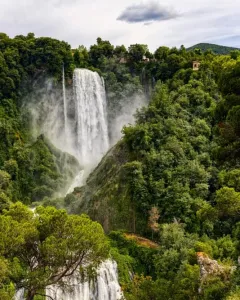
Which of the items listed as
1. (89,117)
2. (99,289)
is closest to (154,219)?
(99,289)

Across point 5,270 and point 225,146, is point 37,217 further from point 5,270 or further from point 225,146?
point 225,146

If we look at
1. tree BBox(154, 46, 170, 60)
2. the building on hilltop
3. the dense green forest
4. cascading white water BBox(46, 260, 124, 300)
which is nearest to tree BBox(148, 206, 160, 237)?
the dense green forest

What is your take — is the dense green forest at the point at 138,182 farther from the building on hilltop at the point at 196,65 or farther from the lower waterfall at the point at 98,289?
the building on hilltop at the point at 196,65

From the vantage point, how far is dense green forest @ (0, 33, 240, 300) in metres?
11.7

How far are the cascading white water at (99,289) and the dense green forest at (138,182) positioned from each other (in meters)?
0.63

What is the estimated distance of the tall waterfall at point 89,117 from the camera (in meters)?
40.5

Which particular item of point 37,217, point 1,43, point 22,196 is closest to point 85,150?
point 22,196

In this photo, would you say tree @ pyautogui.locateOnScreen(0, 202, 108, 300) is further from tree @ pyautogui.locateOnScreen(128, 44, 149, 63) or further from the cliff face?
tree @ pyautogui.locateOnScreen(128, 44, 149, 63)

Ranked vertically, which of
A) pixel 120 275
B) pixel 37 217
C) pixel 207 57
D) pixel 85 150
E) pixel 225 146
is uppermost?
pixel 207 57

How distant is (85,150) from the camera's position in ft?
133

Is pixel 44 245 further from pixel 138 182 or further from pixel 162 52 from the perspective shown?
pixel 162 52

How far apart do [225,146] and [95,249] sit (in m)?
4.90

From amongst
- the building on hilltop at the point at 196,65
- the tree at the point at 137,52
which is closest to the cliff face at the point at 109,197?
the building on hilltop at the point at 196,65

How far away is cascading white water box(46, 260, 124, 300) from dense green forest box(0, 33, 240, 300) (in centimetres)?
63
